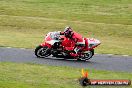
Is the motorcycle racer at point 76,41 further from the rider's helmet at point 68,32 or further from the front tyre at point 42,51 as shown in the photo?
the front tyre at point 42,51

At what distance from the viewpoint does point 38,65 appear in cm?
2062

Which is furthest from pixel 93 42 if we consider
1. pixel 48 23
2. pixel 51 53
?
pixel 48 23

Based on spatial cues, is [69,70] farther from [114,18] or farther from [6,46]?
[114,18]

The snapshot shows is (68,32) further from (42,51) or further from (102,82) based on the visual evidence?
(102,82)

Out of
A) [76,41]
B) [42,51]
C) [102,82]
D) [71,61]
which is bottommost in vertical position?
[71,61]

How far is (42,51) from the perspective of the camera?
22.5 meters

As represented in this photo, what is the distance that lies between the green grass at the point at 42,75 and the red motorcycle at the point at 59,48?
2106 mm

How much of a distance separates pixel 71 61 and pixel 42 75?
457 cm

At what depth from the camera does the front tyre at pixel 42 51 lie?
22500 mm

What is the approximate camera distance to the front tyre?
22500 millimetres

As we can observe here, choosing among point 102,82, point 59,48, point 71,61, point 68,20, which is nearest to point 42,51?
point 59,48

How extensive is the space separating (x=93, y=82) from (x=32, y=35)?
1629cm

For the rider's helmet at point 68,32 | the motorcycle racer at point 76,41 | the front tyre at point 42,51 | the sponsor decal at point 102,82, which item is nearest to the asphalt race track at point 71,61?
the front tyre at point 42,51

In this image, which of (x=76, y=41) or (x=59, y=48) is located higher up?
(x=76, y=41)
